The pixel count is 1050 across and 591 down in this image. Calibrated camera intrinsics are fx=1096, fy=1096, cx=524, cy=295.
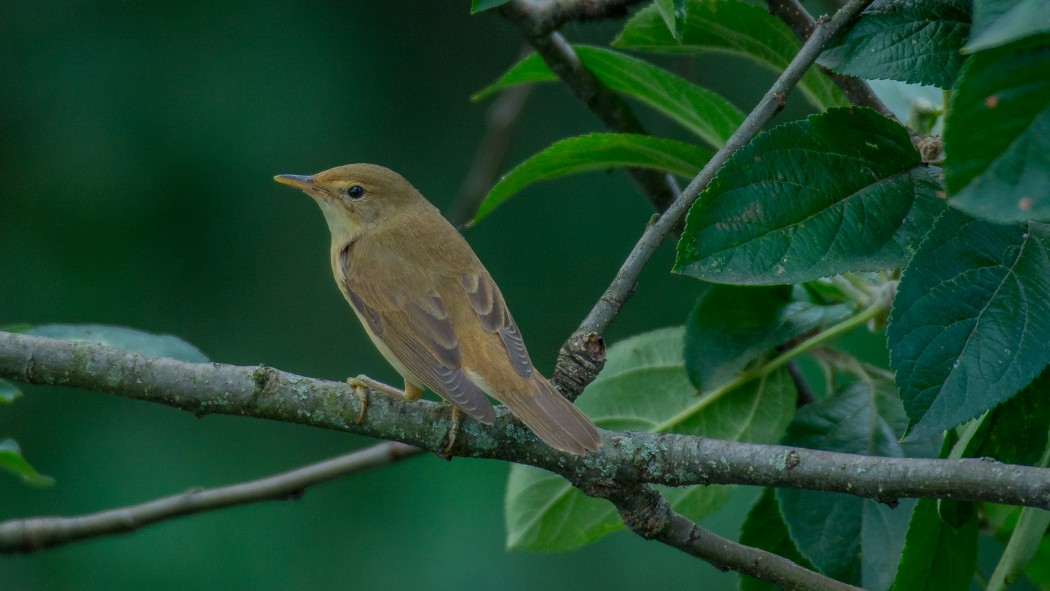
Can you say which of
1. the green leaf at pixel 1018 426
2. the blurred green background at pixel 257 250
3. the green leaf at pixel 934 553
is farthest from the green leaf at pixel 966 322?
the blurred green background at pixel 257 250

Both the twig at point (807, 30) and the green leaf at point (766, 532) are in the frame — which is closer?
the twig at point (807, 30)

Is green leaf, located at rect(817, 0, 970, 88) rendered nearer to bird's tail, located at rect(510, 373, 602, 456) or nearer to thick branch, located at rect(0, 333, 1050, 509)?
thick branch, located at rect(0, 333, 1050, 509)

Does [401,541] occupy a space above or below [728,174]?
below

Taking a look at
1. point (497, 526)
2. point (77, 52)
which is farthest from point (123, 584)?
point (77, 52)

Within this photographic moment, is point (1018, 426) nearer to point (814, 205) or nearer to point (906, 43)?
point (814, 205)

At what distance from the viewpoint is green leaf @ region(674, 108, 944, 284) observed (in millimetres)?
1978

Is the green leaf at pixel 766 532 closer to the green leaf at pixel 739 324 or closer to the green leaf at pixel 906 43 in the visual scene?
the green leaf at pixel 739 324

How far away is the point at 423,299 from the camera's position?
3.30m

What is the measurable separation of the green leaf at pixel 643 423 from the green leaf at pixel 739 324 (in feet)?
0.55

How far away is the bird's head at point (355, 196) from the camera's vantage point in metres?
4.00

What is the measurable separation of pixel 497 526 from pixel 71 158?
348cm

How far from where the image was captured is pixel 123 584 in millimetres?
6094

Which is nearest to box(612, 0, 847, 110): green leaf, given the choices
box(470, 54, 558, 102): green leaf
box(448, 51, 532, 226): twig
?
box(470, 54, 558, 102): green leaf

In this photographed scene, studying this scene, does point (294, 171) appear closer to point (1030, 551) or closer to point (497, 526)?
point (497, 526)
